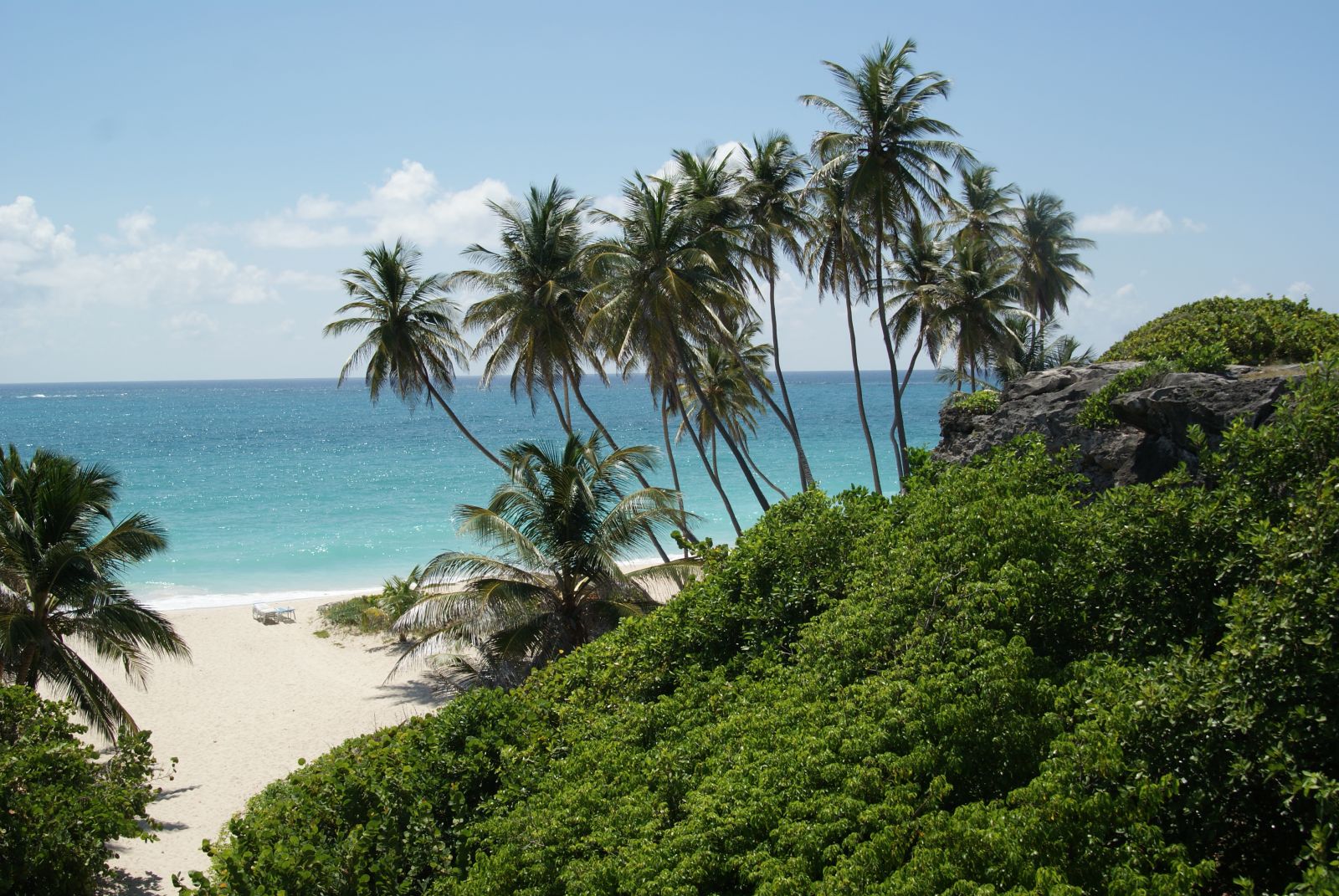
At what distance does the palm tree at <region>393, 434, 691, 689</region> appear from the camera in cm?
1493

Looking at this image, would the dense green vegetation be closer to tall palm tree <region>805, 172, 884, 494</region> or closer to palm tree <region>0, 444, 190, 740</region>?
palm tree <region>0, 444, 190, 740</region>

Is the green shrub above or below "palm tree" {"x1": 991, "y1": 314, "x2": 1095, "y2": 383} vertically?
below

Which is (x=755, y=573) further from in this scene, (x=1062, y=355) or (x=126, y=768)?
(x=1062, y=355)

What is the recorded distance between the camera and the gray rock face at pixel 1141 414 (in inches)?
398

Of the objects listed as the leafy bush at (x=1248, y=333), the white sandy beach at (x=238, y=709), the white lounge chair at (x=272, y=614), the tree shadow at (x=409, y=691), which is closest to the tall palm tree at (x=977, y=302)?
the leafy bush at (x=1248, y=333)

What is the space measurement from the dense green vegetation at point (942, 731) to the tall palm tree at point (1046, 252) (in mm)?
29381

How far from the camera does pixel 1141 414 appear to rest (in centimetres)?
1066

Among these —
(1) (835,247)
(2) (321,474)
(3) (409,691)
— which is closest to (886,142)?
(1) (835,247)

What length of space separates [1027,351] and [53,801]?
2655cm

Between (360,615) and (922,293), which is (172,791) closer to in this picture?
(360,615)

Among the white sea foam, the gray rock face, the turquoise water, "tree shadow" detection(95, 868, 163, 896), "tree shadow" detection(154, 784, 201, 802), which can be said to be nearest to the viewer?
the gray rock face

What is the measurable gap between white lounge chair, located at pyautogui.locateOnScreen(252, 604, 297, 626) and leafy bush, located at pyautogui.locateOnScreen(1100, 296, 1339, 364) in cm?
2114

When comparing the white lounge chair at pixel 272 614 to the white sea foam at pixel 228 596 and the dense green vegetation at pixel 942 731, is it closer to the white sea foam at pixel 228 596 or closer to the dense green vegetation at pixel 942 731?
A: the white sea foam at pixel 228 596

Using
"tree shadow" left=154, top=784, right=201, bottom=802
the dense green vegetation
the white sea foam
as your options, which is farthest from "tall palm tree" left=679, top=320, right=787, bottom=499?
the dense green vegetation
